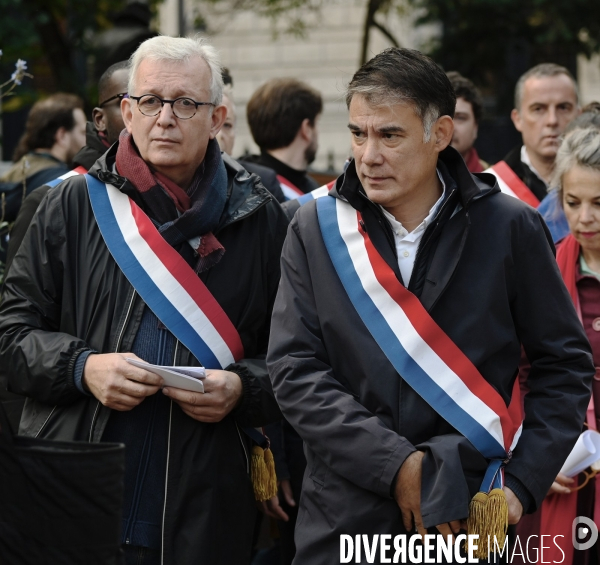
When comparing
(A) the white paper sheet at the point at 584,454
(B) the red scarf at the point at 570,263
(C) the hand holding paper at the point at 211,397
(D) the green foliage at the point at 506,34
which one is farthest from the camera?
(D) the green foliage at the point at 506,34

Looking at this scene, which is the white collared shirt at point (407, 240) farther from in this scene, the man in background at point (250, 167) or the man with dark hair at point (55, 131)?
the man with dark hair at point (55, 131)

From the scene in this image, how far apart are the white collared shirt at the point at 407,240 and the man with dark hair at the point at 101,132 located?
1624 millimetres

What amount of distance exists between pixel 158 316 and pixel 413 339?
2.95 ft

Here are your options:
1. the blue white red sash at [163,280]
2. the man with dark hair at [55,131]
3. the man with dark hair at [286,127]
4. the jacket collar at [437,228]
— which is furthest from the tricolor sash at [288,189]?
the jacket collar at [437,228]

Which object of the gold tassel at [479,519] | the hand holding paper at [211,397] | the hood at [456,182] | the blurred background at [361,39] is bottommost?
the gold tassel at [479,519]

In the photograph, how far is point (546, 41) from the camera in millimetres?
12891

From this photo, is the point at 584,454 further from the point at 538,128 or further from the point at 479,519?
the point at 538,128

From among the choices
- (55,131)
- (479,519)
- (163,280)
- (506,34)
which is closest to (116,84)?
(163,280)

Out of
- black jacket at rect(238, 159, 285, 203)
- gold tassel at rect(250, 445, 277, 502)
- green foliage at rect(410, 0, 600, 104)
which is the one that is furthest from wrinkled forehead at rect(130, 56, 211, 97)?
green foliage at rect(410, 0, 600, 104)

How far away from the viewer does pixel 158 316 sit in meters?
3.51

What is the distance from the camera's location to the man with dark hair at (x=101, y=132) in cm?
429

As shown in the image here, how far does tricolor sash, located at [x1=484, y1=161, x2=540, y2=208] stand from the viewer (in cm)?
549

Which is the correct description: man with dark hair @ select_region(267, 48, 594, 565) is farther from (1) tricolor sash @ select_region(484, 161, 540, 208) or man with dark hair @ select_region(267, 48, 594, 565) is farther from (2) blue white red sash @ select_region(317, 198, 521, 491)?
(1) tricolor sash @ select_region(484, 161, 540, 208)

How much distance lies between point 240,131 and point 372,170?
16.8m
